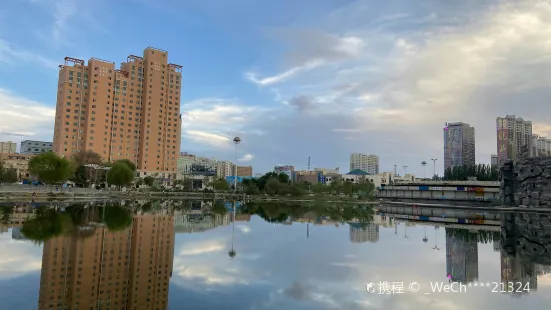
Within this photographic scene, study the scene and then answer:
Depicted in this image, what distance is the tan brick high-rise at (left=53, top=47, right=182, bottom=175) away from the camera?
83000mm

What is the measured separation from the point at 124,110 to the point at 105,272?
280 ft

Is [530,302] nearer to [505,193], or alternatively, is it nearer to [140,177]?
[505,193]

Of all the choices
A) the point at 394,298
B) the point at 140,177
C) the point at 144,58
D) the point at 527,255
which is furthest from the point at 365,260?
the point at 144,58

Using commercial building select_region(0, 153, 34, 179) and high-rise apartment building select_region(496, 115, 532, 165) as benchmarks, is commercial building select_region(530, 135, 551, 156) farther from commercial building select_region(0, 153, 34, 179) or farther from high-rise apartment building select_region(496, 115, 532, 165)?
commercial building select_region(0, 153, 34, 179)

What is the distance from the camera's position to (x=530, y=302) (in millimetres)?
8852

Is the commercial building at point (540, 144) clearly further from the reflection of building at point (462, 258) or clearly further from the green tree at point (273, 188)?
the reflection of building at point (462, 258)

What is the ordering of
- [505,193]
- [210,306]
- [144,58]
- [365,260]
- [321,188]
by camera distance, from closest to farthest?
1. [210,306]
2. [365,260]
3. [505,193]
4. [321,188]
5. [144,58]

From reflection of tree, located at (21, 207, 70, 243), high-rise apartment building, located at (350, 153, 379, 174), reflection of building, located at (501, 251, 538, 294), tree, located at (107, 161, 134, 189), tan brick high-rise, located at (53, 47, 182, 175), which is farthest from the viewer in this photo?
high-rise apartment building, located at (350, 153, 379, 174)

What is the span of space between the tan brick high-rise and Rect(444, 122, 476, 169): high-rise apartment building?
78624 mm

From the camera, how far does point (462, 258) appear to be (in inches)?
571

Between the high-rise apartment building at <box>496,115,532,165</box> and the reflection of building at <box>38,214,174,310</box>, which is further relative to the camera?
the high-rise apartment building at <box>496,115,532,165</box>

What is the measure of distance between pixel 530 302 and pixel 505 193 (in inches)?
1904

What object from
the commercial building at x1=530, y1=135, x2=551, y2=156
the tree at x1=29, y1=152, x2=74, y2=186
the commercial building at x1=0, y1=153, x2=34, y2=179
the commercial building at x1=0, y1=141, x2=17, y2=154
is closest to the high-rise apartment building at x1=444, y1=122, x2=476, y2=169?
the commercial building at x1=530, y1=135, x2=551, y2=156

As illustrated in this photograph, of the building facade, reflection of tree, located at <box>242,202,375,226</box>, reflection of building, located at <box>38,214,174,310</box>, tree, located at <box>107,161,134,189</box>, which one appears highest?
the building facade
